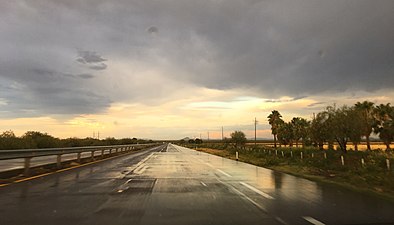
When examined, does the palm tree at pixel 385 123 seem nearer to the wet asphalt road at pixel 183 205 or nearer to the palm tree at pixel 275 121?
the palm tree at pixel 275 121

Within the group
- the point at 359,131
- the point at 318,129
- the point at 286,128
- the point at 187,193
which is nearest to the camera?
the point at 187,193

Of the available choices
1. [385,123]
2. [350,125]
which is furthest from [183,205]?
[385,123]

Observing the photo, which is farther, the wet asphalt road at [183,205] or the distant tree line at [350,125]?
the distant tree line at [350,125]

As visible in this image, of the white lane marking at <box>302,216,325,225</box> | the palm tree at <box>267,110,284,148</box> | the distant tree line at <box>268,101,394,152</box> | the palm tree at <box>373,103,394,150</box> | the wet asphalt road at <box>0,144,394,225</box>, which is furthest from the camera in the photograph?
the palm tree at <box>267,110,284,148</box>

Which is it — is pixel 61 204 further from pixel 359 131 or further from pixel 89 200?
pixel 359 131

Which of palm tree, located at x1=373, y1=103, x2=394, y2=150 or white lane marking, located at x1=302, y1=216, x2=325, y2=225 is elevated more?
palm tree, located at x1=373, y1=103, x2=394, y2=150

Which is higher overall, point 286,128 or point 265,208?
point 286,128

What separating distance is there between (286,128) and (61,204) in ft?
305

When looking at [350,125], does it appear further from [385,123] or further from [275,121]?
[275,121]

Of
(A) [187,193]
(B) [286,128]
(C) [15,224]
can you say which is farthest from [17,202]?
(B) [286,128]

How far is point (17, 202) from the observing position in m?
9.77

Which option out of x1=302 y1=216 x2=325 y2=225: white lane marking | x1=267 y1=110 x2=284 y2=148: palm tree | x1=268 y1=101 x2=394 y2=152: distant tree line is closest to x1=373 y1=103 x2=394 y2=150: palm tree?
x1=268 y1=101 x2=394 y2=152: distant tree line

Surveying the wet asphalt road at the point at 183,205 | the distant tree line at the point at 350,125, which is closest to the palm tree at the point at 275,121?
the distant tree line at the point at 350,125

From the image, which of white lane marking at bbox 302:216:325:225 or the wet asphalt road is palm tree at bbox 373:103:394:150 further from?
white lane marking at bbox 302:216:325:225
